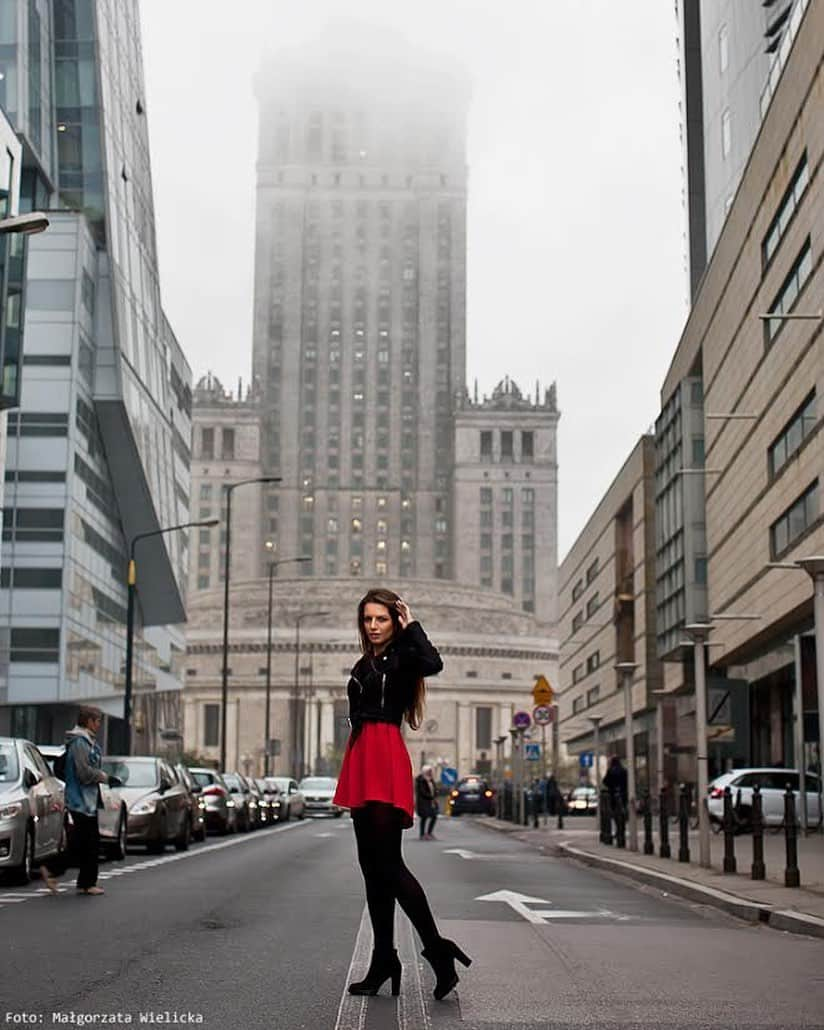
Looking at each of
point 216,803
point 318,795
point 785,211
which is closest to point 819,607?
point 216,803

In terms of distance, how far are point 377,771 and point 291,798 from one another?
49.3m

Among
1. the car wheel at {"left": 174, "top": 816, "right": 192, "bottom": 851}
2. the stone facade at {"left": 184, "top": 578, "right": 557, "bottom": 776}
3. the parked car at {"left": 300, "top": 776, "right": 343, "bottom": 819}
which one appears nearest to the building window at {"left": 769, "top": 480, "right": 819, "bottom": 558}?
the car wheel at {"left": 174, "top": 816, "right": 192, "bottom": 851}

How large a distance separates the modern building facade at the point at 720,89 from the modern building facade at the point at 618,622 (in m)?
10.4

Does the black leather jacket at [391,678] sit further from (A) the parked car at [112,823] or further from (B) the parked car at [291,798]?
(B) the parked car at [291,798]

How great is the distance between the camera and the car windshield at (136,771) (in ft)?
79.2

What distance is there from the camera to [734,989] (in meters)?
8.27

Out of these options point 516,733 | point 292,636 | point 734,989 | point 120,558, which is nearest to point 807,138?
point 516,733

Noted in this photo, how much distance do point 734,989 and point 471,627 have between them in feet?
548

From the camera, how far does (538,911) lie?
13.6 metres

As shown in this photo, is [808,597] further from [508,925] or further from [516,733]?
[508,925]

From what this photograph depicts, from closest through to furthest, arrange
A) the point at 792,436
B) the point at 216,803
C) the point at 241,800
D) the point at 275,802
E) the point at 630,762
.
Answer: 1. the point at 630,762
2. the point at 216,803
3. the point at 792,436
4. the point at 241,800
5. the point at 275,802

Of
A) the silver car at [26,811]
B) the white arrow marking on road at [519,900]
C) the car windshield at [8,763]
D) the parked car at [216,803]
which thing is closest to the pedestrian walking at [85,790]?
the silver car at [26,811]

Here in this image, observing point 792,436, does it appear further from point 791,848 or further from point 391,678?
point 391,678

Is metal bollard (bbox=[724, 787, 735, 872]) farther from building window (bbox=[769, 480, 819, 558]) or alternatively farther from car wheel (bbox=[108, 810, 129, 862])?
building window (bbox=[769, 480, 819, 558])
